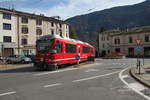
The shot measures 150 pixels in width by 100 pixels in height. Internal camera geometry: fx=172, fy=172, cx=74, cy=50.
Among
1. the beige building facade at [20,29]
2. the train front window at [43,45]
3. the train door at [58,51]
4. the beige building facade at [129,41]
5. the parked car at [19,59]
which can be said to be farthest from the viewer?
the beige building facade at [129,41]

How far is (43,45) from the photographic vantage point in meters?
16.1

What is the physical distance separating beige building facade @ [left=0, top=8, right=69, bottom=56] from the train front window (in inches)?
912

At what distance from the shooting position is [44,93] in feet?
23.9

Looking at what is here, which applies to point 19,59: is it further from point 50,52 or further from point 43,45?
point 50,52

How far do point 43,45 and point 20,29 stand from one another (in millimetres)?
30293

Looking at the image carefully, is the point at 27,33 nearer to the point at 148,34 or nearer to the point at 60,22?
the point at 60,22

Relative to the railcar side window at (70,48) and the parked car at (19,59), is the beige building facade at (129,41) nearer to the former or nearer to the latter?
the parked car at (19,59)

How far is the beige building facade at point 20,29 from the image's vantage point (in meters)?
40.1

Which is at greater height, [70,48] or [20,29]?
[20,29]

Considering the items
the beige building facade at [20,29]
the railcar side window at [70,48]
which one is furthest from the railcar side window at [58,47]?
the beige building facade at [20,29]

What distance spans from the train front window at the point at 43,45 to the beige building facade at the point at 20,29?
23161 mm

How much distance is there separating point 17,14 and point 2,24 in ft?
16.3

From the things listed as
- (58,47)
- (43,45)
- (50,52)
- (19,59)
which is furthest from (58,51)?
(19,59)

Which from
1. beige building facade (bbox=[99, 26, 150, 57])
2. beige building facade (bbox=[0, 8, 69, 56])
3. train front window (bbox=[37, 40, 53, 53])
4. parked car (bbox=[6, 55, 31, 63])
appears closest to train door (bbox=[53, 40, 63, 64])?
train front window (bbox=[37, 40, 53, 53])
